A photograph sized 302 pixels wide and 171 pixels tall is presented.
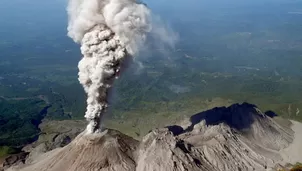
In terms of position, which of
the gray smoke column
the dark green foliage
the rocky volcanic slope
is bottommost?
the dark green foliage

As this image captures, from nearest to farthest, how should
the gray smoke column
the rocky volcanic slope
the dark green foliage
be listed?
the gray smoke column → the rocky volcanic slope → the dark green foliage

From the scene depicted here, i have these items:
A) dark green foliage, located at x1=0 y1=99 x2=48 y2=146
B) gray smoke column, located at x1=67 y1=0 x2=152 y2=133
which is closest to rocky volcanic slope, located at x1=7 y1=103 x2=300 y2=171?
gray smoke column, located at x1=67 y1=0 x2=152 y2=133

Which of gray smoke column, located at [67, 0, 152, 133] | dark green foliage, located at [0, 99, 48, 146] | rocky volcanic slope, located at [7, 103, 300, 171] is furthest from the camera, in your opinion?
dark green foliage, located at [0, 99, 48, 146]

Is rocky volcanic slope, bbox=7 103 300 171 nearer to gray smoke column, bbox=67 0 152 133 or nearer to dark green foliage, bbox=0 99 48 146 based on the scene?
gray smoke column, bbox=67 0 152 133

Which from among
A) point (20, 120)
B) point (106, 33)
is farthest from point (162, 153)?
point (20, 120)

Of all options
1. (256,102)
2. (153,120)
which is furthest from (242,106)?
(256,102)

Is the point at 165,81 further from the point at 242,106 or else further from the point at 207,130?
the point at 207,130

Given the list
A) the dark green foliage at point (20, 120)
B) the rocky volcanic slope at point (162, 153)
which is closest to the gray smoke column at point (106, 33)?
the rocky volcanic slope at point (162, 153)

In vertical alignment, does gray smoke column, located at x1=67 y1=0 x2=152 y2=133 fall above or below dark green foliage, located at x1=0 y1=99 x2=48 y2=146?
above
